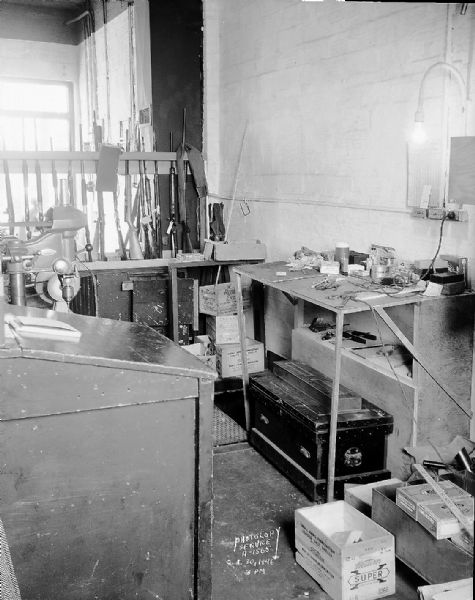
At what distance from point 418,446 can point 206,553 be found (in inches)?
58.8

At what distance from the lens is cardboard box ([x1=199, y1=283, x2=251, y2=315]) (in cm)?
489

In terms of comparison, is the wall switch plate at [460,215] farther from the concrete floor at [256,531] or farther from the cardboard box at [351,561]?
the concrete floor at [256,531]

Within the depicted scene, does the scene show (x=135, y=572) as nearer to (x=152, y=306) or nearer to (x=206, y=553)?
(x=206, y=553)

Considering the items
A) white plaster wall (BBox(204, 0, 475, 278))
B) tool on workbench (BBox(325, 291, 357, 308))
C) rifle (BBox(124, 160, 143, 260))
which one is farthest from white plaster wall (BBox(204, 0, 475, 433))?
rifle (BBox(124, 160, 143, 260))

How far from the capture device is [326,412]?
3.20 meters

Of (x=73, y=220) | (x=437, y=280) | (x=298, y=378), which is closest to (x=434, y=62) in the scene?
(x=437, y=280)

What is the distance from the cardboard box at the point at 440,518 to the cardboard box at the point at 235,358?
2400mm

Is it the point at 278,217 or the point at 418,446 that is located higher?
the point at 278,217

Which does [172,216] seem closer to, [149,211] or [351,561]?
[149,211]

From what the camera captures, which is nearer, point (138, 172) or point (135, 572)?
point (135, 572)

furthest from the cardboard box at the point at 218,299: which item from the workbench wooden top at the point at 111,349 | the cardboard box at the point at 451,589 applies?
the cardboard box at the point at 451,589

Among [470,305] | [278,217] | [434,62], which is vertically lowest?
[470,305]

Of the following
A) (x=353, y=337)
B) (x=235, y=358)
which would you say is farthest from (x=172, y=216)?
(x=353, y=337)

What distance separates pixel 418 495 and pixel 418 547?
0.64ft
